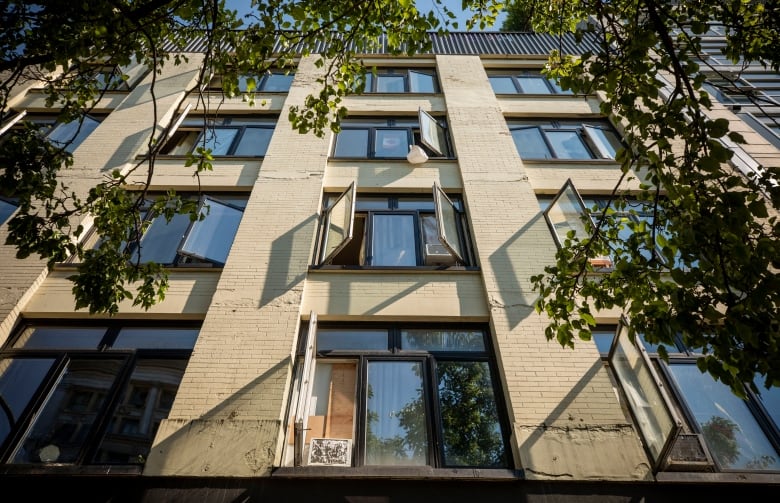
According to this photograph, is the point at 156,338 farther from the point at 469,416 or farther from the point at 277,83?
the point at 277,83

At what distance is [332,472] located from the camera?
15.4 feet

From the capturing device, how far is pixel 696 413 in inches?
226

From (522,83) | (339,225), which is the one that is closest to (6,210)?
(339,225)

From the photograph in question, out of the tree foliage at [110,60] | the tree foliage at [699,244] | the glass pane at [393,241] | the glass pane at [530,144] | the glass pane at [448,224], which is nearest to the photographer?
the tree foliage at [699,244]

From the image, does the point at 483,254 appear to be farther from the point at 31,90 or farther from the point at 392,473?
the point at 31,90

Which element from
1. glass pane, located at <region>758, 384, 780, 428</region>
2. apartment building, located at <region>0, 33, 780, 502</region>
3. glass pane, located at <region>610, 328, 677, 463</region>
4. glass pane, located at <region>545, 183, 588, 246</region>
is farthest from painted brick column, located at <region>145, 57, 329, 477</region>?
glass pane, located at <region>758, 384, 780, 428</region>

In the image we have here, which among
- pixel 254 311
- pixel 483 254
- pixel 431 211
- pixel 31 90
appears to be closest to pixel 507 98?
pixel 431 211

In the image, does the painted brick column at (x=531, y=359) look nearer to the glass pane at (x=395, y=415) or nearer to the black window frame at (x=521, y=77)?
the glass pane at (x=395, y=415)

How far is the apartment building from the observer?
4688 millimetres

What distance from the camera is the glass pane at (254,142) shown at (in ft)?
34.7

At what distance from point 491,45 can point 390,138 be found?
8.40 metres

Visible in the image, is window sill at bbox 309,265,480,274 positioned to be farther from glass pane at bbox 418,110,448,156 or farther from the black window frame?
the black window frame

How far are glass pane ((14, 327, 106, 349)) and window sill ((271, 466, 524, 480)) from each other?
4158 mm

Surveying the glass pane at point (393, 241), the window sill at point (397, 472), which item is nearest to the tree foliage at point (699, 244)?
the window sill at point (397, 472)
